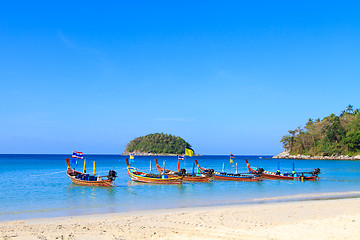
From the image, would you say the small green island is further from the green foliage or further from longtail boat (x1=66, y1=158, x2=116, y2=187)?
longtail boat (x1=66, y1=158, x2=116, y2=187)

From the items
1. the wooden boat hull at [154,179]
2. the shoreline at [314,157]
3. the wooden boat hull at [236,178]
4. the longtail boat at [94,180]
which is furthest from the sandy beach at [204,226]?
the shoreline at [314,157]

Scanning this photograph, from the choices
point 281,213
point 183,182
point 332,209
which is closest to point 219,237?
point 281,213

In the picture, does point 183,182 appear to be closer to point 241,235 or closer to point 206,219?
point 206,219

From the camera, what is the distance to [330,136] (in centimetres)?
11588

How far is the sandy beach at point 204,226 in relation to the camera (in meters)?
11.5

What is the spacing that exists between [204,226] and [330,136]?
11729 centimetres

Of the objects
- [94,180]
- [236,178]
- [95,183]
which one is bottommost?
[236,178]

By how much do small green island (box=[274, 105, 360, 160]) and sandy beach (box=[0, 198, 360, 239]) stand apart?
4154 inches

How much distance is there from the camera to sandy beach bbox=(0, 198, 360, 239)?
1148cm

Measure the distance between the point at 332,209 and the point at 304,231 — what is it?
6.25 meters

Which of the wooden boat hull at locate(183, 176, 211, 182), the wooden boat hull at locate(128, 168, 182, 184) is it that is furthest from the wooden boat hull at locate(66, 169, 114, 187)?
the wooden boat hull at locate(183, 176, 211, 182)

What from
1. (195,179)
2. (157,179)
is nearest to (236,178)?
(195,179)

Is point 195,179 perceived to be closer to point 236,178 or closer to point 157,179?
point 157,179

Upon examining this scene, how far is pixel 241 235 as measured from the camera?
37.3 feet
